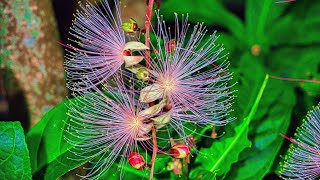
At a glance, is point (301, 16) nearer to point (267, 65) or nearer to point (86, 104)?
point (267, 65)

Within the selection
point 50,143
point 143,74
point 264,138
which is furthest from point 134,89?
point 264,138

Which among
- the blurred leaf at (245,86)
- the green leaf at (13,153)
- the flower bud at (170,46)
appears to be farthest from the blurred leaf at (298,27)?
the green leaf at (13,153)

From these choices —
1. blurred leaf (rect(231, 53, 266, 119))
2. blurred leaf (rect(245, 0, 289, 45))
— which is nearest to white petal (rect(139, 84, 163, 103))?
blurred leaf (rect(231, 53, 266, 119))

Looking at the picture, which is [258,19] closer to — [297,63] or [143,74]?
[297,63]

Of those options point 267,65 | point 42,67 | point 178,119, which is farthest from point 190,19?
point 178,119

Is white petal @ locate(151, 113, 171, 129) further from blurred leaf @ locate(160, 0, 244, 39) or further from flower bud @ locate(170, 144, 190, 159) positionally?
blurred leaf @ locate(160, 0, 244, 39)
